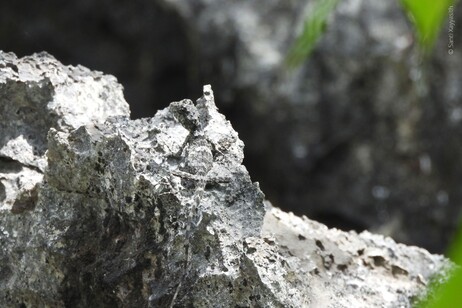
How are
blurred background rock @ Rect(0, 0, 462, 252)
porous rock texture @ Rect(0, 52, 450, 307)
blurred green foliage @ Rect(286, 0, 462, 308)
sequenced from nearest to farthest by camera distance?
blurred green foliage @ Rect(286, 0, 462, 308) < porous rock texture @ Rect(0, 52, 450, 307) < blurred background rock @ Rect(0, 0, 462, 252)

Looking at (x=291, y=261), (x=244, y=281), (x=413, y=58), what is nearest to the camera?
(x=244, y=281)

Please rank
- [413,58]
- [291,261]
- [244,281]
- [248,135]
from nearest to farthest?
[244,281], [291,261], [413,58], [248,135]

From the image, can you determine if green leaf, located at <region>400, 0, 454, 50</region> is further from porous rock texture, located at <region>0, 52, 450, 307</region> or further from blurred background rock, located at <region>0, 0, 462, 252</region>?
blurred background rock, located at <region>0, 0, 462, 252</region>

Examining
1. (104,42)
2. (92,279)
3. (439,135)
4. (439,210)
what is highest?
(104,42)

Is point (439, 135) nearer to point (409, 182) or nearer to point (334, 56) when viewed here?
point (409, 182)

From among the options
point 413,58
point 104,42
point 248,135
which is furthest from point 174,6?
point 413,58

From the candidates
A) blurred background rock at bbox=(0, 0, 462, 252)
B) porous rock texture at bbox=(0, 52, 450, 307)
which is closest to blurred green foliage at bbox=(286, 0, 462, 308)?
porous rock texture at bbox=(0, 52, 450, 307)

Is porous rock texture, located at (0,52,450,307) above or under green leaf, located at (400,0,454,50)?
above
